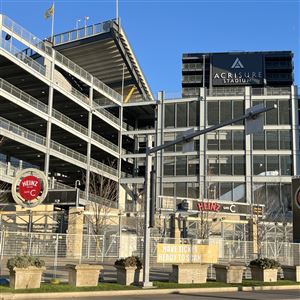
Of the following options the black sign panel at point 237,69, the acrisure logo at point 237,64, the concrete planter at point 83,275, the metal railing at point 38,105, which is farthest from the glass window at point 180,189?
the acrisure logo at point 237,64

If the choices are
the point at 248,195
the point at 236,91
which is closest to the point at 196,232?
the point at 248,195

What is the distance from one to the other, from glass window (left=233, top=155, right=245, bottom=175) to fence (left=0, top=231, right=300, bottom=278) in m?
32.2

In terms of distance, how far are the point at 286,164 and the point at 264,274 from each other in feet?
136

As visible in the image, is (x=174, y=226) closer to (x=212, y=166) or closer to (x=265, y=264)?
(x=212, y=166)

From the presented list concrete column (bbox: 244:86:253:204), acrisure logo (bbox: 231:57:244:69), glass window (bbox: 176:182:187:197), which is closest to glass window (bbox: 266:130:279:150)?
concrete column (bbox: 244:86:253:204)

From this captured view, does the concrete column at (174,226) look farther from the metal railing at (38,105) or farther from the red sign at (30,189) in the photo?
the red sign at (30,189)

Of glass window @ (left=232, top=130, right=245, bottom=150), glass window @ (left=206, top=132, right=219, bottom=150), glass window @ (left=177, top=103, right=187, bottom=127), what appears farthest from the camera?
glass window @ (left=177, top=103, right=187, bottom=127)

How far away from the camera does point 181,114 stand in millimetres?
65750

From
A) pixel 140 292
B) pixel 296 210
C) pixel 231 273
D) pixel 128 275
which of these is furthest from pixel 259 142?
pixel 140 292

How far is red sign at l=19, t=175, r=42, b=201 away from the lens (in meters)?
27.8

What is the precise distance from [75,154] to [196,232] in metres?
17.2

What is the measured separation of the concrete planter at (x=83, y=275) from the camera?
59.3ft

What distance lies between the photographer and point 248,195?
6128 centimetres

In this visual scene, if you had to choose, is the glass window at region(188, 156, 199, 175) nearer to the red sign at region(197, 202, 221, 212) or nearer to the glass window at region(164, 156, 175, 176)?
the glass window at region(164, 156, 175, 176)
